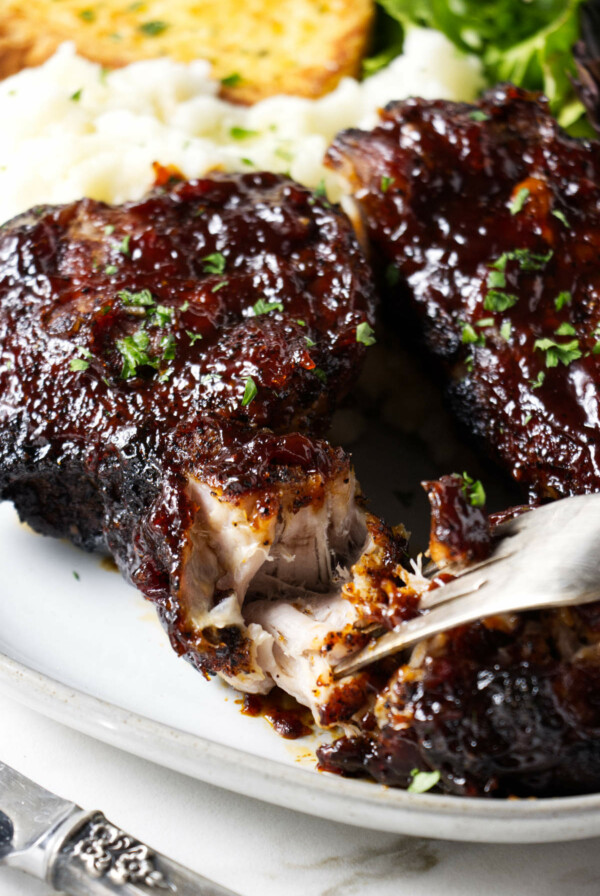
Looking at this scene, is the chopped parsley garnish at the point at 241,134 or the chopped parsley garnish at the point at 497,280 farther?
the chopped parsley garnish at the point at 241,134

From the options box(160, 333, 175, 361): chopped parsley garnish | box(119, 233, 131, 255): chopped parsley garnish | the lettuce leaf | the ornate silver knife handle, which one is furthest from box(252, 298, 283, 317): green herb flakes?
the lettuce leaf

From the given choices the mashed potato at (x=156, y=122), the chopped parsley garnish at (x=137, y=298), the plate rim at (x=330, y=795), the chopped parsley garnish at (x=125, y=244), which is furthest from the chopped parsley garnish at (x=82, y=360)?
the mashed potato at (x=156, y=122)

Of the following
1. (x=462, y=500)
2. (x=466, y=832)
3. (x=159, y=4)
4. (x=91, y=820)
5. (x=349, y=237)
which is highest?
(x=159, y=4)

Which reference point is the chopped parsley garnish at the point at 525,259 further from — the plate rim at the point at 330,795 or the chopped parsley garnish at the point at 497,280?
the plate rim at the point at 330,795

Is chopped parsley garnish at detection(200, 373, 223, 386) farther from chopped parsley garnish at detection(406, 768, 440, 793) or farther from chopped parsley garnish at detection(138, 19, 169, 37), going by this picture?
chopped parsley garnish at detection(138, 19, 169, 37)

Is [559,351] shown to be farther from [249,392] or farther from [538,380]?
[249,392]

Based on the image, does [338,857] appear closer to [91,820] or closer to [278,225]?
[91,820]

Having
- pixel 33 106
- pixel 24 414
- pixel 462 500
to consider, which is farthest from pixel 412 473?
pixel 33 106
